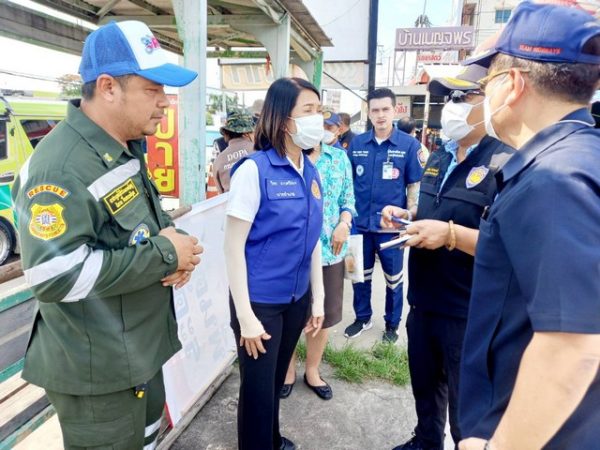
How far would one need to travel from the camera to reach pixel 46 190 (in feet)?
3.67

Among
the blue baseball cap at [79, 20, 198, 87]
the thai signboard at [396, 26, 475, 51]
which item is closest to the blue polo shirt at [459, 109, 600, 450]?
the blue baseball cap at [79, 20, 198, 87]

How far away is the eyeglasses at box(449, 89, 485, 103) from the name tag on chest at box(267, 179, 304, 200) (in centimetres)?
81

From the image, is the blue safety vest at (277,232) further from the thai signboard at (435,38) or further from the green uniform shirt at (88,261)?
the thai signboard at (435,38)

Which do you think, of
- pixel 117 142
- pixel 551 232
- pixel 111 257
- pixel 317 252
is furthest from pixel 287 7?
pixel 551 232

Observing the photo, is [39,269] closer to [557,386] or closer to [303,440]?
[557,386]

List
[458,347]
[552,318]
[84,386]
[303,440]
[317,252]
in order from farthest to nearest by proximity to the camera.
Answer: [303,440], [317,252], [458,347], [84,386], [552,318]

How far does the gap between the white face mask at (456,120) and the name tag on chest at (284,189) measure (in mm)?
737

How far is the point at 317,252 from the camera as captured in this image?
2145 millimetres

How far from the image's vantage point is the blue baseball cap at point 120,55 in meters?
1.30

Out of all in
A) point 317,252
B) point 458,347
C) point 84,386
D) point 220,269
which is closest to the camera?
point 84,386

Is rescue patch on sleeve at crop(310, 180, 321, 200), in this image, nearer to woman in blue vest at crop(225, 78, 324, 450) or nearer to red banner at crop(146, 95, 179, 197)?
woman in blue vest at crop(225, 78, 324, 450)

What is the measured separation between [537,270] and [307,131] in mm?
1296

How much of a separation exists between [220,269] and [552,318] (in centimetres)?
226

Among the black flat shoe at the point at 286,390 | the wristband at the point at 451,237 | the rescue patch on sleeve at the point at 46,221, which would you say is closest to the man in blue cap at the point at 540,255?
the wristband at the point at 451,237
